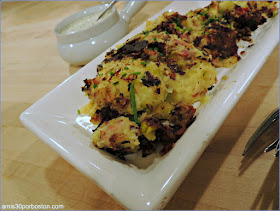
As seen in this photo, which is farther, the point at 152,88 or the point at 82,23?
the point at 82,23

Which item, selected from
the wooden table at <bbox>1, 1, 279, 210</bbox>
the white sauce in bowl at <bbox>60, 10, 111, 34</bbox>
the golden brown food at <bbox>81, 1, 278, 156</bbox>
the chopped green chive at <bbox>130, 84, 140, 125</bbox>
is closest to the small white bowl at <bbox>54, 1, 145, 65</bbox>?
the white sauce in bowl at <bbox>60, 10, 111, 34</bbox>

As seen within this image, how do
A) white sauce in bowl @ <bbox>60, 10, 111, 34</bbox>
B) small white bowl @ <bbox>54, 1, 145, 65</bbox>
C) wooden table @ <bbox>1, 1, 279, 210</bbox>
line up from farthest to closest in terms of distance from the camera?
white sauce in bowl @ <bbox>60, 10, 111, 34</bbox> → small white bowl @ <bbox>54, 1, 145, 65</bbox> → wooden table @ <bbox>1, 1, 279, 210</bbox>

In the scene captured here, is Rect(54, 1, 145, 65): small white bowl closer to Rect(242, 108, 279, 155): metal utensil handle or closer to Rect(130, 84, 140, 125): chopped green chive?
Rect(130, 84, 140, 125): chopped green chive

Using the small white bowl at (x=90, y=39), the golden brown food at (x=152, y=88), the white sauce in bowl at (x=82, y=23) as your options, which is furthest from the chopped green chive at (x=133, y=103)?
the white sauce in bowl at (x=82, y=23)

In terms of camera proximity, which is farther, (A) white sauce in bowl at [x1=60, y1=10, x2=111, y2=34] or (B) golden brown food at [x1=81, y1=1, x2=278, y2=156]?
(A) white sauce in bowl at [x1=60, y1=10, x2=111, y2=34]

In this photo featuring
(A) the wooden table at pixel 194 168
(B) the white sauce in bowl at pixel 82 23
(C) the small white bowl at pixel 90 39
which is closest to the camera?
(A) the wooden table at pixel 194 168

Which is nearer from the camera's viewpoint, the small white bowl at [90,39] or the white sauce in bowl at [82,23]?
the small white bowl at [90,39]

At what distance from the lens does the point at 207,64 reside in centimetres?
136

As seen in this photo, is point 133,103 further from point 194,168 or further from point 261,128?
point 261,128

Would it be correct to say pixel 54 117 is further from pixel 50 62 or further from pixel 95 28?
pixel 50 62

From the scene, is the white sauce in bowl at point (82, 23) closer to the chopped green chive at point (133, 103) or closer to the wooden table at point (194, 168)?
the wooden table at point (194, 168)

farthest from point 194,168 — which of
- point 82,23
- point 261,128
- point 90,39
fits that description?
point 82,23

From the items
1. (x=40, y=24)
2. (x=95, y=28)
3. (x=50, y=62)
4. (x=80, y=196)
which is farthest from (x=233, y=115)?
(x=40, y=24)

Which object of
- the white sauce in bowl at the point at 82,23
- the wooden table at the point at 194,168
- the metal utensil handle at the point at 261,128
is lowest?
the wooden table at the point at 194,168
